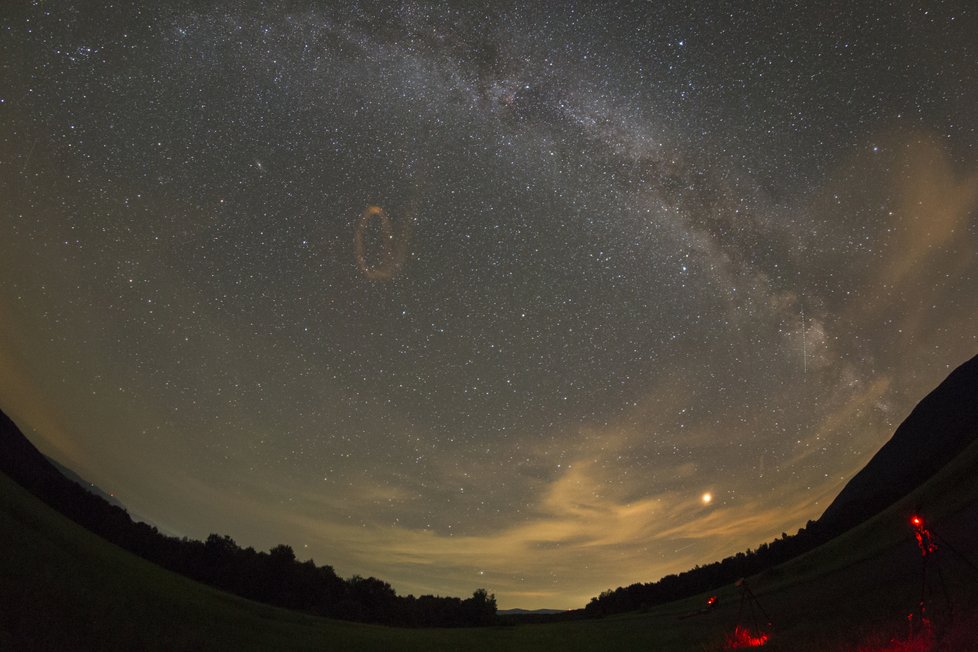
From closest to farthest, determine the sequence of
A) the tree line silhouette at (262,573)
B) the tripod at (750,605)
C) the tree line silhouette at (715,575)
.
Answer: the tripod at (750,605) < the tree line silhouette at (262,573) < the tree line silhouette at (715,575)

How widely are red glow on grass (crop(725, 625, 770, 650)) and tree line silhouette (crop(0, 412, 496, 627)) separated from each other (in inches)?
2050

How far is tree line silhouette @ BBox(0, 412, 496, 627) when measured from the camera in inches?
2222

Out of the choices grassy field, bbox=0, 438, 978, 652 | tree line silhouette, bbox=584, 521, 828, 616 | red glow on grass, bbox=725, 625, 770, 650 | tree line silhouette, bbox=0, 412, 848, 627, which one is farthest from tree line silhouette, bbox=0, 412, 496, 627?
red glow on grass, bbox=725, 625, 770, 650

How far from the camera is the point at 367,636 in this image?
109 ft

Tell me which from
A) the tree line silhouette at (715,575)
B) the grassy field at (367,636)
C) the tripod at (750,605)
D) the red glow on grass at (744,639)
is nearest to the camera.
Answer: the grassy field at (367,636)

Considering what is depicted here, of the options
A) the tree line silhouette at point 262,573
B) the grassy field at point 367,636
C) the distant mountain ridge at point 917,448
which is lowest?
the tree line silhouette at point 262,573

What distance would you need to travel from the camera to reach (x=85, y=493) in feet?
204

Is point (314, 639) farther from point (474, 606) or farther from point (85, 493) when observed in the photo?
point (85, 493)

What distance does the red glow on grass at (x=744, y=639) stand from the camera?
56.9 ft

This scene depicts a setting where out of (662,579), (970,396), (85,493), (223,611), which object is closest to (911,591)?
(223,611)

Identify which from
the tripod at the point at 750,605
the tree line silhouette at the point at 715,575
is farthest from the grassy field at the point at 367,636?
the tree line silhouette at the point at 715,575

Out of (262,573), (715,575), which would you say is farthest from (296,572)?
(715,575)

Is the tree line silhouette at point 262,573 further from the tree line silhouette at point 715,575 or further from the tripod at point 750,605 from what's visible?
the tripod at point 750,605

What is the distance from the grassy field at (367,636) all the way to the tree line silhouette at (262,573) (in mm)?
29175
